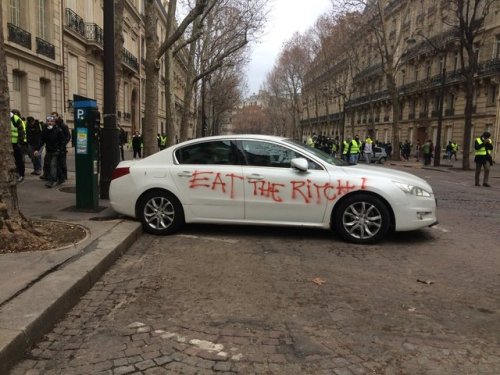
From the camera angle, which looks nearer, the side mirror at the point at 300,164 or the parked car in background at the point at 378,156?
the side mirror at the point at 300,164

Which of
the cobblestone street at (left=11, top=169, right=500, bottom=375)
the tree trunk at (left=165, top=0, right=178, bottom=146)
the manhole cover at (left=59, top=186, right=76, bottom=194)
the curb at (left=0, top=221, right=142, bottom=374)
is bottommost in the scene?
the cobblestone street at (left=11, top=169, right=500, bottom=375)

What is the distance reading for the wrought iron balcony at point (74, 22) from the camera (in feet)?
81.7

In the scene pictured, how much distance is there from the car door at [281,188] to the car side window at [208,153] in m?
0.33

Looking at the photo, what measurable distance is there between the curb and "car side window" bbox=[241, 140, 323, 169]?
2.25 meters

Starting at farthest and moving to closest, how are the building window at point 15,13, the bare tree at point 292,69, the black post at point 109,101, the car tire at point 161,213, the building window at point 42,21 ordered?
the bare tree at point 292,69
the building window at point 42,21
the building window at point 15,13
the black post at point 109,101
the car tire at point 161,213

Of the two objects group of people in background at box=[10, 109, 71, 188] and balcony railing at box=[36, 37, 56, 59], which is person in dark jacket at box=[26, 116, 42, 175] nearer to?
group of people in background at box=[10, 109, 71, 188]

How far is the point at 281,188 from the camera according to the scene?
634cm

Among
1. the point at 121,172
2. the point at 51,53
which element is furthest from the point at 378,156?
the point at 121,172

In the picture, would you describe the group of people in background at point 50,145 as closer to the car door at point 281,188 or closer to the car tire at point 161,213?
the car tire at point 161,213

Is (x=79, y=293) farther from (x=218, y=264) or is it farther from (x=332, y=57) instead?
(x=332, y=57)

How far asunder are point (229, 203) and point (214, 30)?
27.3 metres

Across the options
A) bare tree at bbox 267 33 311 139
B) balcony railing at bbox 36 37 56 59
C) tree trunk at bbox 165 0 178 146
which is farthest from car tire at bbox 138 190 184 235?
bare tree at bbox 267 33 311 139

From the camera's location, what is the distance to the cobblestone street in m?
3.03

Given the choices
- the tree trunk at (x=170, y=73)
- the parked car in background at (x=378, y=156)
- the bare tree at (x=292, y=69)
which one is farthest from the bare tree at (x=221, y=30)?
the bare tree at (x=292, y=69)
